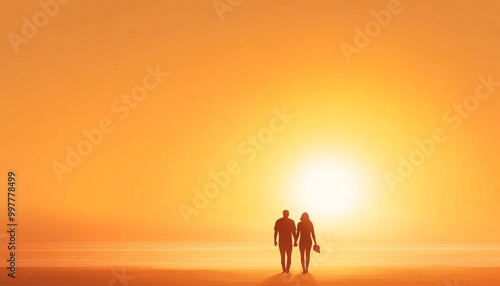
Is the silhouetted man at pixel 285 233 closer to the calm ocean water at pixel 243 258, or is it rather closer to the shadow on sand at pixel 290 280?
the shadow on sand at pixel 290 280

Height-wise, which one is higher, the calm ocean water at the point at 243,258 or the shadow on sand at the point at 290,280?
the calm ocean water at the point at 243,258

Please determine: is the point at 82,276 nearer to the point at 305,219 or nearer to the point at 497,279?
the point at 305,219

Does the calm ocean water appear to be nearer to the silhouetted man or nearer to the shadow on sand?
the silhouetted man

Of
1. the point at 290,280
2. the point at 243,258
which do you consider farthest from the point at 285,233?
the point at 243,258

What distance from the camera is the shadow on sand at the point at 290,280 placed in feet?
71.6

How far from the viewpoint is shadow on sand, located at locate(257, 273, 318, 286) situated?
21.8m

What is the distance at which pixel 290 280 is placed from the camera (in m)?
22.8

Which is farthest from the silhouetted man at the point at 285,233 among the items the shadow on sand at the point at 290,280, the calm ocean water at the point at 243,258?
the calm ocean water at the point at 243,258

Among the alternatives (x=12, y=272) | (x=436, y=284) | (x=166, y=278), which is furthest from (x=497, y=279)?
(x=12, y=272)

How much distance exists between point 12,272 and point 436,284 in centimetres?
1310

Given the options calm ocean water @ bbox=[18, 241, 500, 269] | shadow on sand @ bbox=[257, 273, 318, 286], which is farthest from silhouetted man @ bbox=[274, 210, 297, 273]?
calm ocean water @ bbox=[18, 241, 500, 269]

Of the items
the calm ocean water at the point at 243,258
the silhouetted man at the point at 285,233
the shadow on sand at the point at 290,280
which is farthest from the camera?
the calm ocean water at the point at 243,258

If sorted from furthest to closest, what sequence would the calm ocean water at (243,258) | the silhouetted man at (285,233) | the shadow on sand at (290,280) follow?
the calm ocean water at (243,258), the silhouetted man at (285,233), the shadow on sand at (290,280)

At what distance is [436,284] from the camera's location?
21.2 meters
